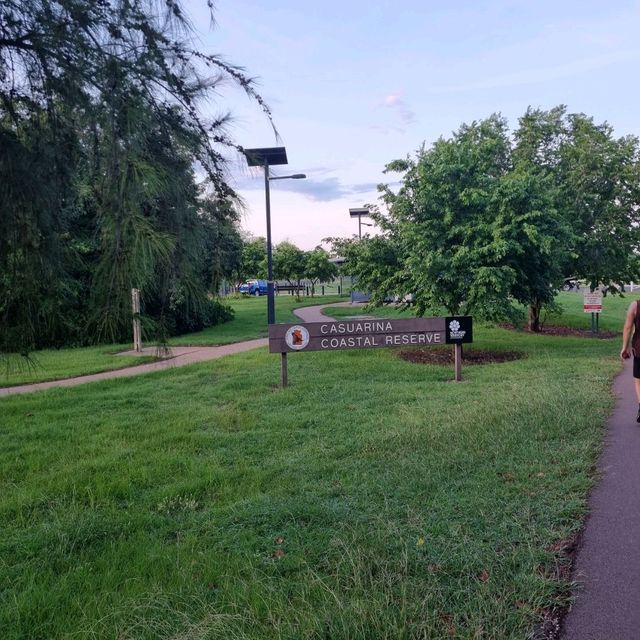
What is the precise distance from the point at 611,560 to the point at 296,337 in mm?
7518

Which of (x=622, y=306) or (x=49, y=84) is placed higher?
(x=49, y=84)

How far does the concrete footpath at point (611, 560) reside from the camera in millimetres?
2934

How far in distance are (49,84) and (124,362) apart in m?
11.4

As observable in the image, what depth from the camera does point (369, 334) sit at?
Result: 1120 cm

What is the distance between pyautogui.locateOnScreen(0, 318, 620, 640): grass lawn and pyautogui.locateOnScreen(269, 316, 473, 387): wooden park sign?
1.67 meters

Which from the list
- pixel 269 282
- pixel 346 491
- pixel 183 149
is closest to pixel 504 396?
pixel 346 491

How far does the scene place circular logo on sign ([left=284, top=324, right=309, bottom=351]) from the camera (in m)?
10.7

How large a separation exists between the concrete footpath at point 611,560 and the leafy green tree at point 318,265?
123 ft

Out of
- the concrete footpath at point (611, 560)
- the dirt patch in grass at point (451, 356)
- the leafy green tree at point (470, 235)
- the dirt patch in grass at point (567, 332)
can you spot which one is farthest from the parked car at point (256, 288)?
the concrete footpath at point (611, 560)

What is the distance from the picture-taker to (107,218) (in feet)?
9.34

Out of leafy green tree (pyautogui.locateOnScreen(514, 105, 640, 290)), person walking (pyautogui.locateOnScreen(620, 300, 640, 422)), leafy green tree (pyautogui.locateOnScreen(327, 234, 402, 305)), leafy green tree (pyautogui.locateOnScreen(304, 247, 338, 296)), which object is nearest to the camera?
person walking (pyautogui.locateOnScreen(620, 300, 640, 422))

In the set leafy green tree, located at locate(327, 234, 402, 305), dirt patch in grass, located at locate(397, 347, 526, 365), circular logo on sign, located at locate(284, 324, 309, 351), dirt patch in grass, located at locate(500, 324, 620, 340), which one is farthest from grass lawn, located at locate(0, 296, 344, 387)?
dirt patch in grass, located at locate(500, 324, 620, 340)

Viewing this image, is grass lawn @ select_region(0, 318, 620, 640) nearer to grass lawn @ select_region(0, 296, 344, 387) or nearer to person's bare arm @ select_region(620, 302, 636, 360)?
person's bare arm @ select_region(620, 302, 636, 360)

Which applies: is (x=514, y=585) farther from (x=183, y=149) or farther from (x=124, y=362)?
(x=124, y=362)
